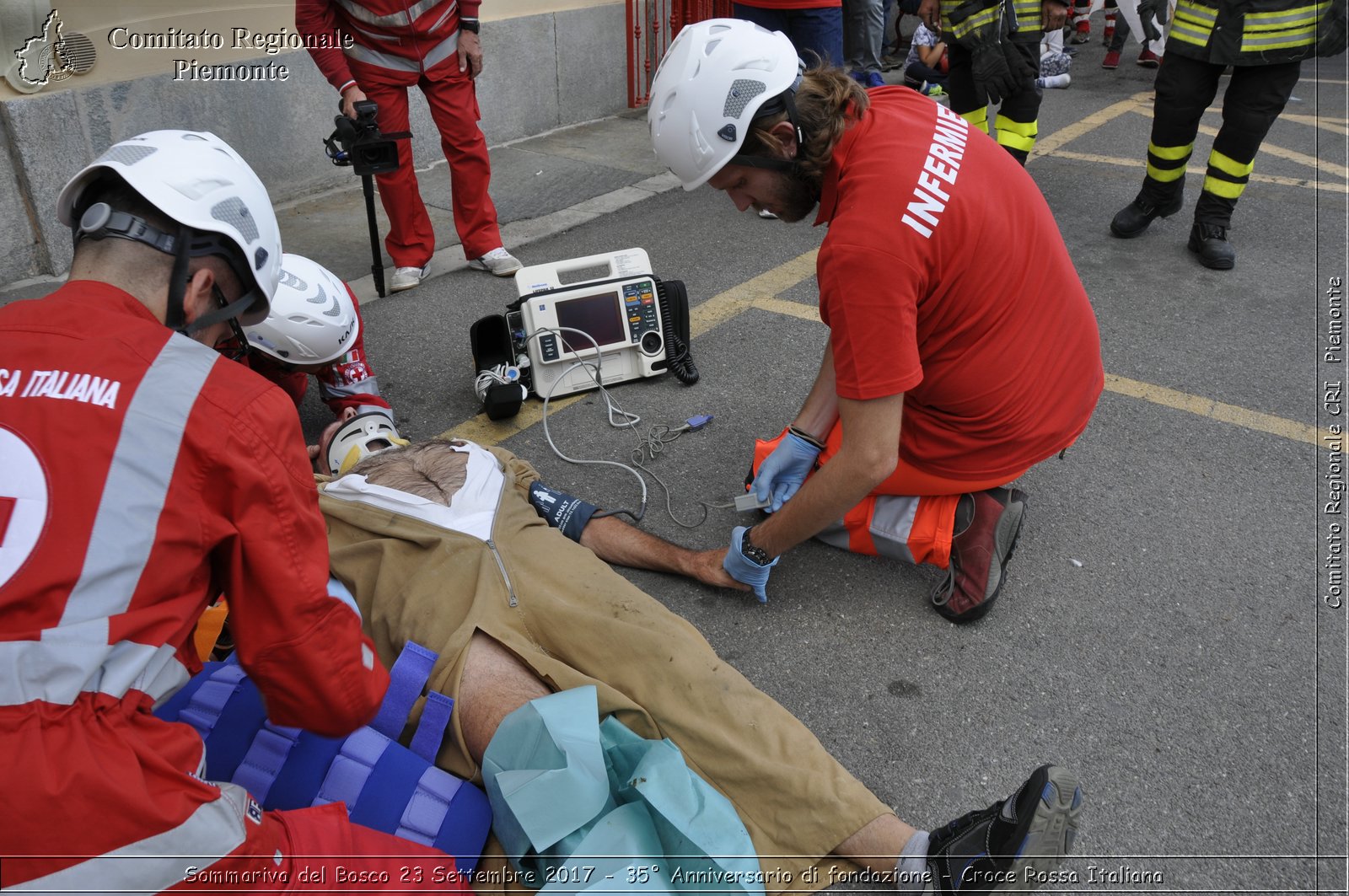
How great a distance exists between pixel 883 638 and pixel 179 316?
1932 millimetres

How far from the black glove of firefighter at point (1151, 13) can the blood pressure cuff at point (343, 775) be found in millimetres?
6075

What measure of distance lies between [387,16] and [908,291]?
3.49 metres

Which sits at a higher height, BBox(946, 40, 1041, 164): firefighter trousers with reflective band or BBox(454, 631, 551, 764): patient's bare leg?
BBox(946, 40, 1041, 164): firefighter trousers with reflective band

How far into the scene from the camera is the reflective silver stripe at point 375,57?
476cm

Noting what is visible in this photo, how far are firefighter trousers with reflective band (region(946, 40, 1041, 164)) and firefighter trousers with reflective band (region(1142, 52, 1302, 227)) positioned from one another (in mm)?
647

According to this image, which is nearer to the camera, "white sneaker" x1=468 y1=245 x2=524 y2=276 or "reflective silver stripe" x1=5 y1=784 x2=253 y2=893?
"reflective silver stripe" x1=5 y1=784 x2=253 y2=893

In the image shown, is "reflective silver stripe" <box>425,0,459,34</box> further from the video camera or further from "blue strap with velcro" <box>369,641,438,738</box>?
"blue strap with velcro" <box>369,641,438,738</box>

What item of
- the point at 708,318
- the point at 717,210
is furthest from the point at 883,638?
the point at 717,210

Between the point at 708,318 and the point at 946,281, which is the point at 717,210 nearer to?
the point at 708,318

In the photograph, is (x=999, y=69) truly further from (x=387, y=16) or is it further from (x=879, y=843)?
(x=879, y=843)

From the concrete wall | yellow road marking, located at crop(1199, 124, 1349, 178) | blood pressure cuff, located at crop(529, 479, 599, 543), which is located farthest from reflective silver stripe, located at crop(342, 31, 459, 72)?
yellow road marking, located at crop(1199, 124, 1349, 178)

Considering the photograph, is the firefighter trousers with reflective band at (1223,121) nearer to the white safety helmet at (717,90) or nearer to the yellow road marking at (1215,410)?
the yellow road marking at (1215,410)

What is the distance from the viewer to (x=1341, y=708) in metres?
2.46

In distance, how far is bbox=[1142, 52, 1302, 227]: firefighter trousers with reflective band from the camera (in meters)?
4.86
